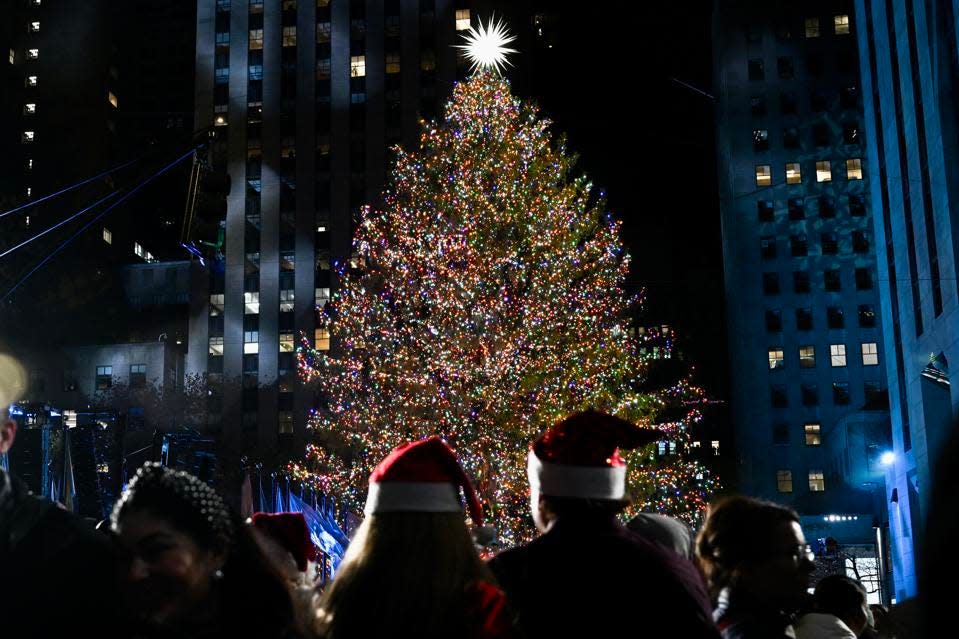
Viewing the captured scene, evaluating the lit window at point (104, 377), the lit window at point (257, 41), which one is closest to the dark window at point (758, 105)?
the lit window at point (257, 41)

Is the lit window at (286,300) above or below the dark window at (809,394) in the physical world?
above

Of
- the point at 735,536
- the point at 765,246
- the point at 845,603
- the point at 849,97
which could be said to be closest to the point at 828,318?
the point at 765,246

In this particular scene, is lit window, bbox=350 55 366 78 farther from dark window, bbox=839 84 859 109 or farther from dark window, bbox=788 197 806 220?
dark window, bbox=839 84 859 109

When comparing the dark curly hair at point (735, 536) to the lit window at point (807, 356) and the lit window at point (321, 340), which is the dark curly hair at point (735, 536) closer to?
the lit window at point (321, 340)

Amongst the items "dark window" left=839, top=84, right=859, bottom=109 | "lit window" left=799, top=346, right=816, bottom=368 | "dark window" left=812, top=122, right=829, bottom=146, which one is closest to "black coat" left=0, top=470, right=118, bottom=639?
"lit window" left=799, top=346, right=816, bottom=368

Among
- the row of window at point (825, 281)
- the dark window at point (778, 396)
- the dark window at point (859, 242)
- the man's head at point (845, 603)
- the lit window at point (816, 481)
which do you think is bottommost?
the lit window at point (816, 481)

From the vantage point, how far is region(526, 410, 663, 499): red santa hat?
389 centimetres

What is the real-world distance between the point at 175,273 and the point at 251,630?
86.2 m

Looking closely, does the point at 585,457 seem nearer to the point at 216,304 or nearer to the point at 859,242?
the point at 859,242

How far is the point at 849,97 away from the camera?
257ft

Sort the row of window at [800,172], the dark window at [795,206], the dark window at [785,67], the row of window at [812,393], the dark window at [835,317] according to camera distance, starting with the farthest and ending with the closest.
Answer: the dark window at [785,67] < the dark window at [795,206] < the row of window at [800,172] < the dark window at [835,317] < the row of window at [812,393]

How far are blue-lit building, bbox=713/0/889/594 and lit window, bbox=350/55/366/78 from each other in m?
28.7

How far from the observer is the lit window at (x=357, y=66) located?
81750 millimetres

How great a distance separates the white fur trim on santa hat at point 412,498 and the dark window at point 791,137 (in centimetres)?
8063
